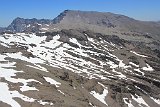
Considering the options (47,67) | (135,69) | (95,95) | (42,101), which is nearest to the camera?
(42,101)

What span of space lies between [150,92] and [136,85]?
760 cm

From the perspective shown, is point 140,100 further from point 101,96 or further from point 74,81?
point 74,81

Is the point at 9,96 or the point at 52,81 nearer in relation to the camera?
the point at 9,96

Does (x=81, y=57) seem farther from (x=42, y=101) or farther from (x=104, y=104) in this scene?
(x=42, y=101)

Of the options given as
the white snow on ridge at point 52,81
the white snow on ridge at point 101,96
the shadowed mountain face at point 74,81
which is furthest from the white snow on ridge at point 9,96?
the white snow on ridge at point 101,96

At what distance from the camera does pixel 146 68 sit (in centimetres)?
19388

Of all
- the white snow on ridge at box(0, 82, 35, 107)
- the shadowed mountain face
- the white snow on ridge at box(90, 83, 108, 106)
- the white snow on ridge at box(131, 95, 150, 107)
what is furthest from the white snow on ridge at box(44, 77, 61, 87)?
the white snow on ridge at box(131, 95, 150, 107)

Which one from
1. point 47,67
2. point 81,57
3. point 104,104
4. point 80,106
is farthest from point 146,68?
point 80,106

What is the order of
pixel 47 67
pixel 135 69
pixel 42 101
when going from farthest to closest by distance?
pixel 135 69
pixel 47 67
pixel 42 101

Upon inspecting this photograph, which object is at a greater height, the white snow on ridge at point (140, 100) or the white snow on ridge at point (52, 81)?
the white snow on ridge at point (52, 81)

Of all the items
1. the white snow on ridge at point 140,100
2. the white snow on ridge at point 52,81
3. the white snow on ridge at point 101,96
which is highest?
the white snow on ridge at point 52,81

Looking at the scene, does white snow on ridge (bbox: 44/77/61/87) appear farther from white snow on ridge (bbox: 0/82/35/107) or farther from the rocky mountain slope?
white snow on ridge (bbox: 0/82/35/107)

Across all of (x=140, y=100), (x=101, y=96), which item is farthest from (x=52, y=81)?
(x=140, y=100)

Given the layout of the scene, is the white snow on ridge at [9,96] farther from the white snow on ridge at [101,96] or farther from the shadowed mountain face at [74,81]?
the white snow on ridge at [101,96]
